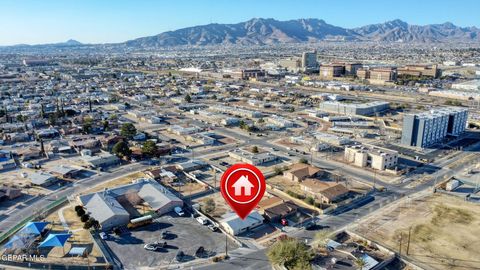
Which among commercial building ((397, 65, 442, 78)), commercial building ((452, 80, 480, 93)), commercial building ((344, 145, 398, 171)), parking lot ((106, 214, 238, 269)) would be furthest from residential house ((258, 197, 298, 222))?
commercial building ((397, 65, 442, 78))

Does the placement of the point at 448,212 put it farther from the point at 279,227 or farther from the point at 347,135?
the point at 347,135

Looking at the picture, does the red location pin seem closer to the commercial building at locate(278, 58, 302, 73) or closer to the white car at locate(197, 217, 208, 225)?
the white car at locate(197, 217, 208, 225)

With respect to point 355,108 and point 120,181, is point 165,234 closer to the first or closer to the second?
point 120,181

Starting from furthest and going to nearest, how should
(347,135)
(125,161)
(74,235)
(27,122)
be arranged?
(27,122), (347,135), (125,161), (74,235)

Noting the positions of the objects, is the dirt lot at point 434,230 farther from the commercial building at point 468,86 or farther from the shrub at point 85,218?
the commercial building at point 468,86

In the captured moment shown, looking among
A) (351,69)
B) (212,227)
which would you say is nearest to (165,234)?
(212,227)

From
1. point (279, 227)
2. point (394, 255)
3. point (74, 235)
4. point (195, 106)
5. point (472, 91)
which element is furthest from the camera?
point (472, 91)

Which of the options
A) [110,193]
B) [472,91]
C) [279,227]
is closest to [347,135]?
[279,227]
